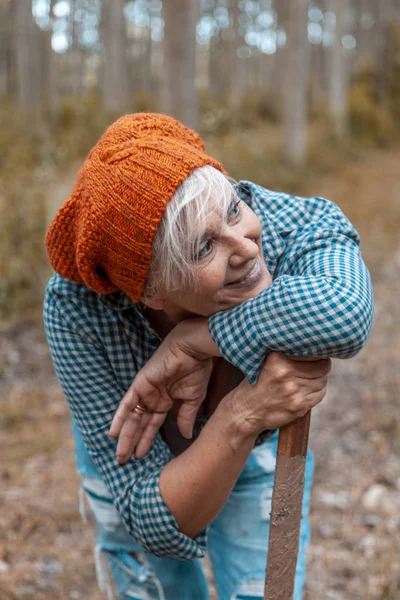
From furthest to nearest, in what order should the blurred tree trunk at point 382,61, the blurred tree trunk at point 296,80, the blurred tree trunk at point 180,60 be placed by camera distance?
the blurred tree trunk at point 382,61 < the blurred tree trunk at point 296,80 < the blurred tree trunk at point 180,60

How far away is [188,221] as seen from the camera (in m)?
1.38

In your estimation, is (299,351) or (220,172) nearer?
(299,351)

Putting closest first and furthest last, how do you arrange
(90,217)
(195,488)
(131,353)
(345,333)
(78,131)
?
(345,333)
(90,217)
(195,488)
(131,353)
(78,131)

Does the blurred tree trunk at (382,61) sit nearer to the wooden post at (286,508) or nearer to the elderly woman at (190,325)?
the elderly woman at (190,325)

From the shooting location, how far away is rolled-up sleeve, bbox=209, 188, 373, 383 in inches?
51.9

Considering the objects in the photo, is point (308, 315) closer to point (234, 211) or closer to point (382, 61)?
point (234, 211)

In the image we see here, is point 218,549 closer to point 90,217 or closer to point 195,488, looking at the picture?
point 195,488

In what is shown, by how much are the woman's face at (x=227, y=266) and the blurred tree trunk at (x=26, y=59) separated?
12.4 metres

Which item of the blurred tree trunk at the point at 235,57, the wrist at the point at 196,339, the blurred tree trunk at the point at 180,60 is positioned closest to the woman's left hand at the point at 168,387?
the wrist at the point at 196,339

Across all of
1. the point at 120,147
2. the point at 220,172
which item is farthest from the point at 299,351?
the point at 120,147

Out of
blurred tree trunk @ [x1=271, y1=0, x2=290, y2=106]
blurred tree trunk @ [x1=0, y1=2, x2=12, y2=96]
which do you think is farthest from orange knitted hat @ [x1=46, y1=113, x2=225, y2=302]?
blurred tree trunk @ [x1=0, y1=2, x2=12, y2=96]

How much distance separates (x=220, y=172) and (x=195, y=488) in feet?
2.38

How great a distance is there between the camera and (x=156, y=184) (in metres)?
1.36

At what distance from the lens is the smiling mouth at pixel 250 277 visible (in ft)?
4.91
